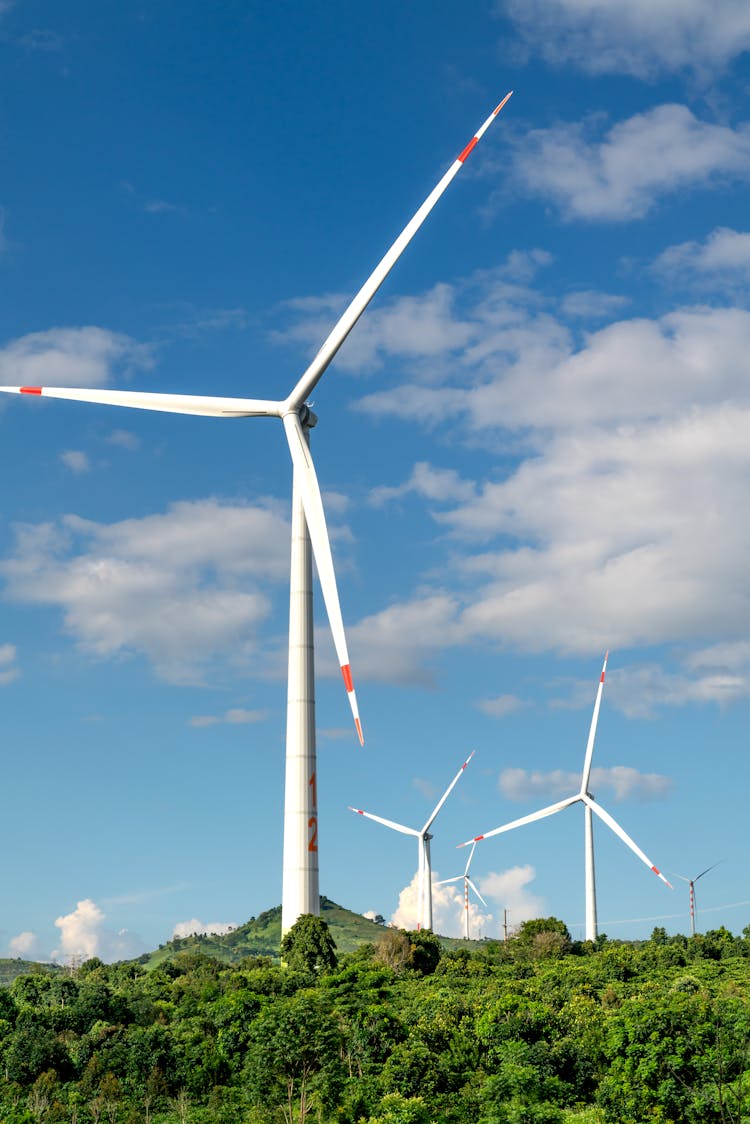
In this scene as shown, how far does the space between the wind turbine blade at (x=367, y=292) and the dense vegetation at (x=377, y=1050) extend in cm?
4829

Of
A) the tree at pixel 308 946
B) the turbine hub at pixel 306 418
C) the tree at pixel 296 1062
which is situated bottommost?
the tree at pixel 296 1062

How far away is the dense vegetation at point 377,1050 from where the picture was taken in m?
86.4

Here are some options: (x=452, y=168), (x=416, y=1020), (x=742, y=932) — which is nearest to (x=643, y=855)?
(x=742, y=932)

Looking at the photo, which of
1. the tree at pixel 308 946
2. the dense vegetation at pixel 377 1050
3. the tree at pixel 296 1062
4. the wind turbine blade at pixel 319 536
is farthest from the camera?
the tree at pixel 308 946

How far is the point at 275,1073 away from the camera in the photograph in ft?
306

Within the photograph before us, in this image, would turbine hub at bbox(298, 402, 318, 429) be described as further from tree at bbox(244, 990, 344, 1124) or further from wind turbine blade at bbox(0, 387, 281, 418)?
tree at bbox(244, 990, 344, 1124)

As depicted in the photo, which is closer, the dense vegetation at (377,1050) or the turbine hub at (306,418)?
the dense vegetation at (377,1050)

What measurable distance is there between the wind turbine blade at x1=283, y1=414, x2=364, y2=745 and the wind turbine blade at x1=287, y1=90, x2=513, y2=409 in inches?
112

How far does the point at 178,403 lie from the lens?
4040 inches

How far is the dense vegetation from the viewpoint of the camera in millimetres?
86438

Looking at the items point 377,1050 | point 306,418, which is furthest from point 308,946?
point 306,418

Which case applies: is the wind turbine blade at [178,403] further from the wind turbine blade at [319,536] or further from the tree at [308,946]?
the tree at [308,946]

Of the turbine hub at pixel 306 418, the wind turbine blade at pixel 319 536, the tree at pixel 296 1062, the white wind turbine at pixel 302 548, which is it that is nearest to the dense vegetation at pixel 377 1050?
the tree at pixel 296 1062

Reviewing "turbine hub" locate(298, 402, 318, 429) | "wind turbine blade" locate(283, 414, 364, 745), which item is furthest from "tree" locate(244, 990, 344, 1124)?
"turbine hub" locate(298, 402, 318, 429)
